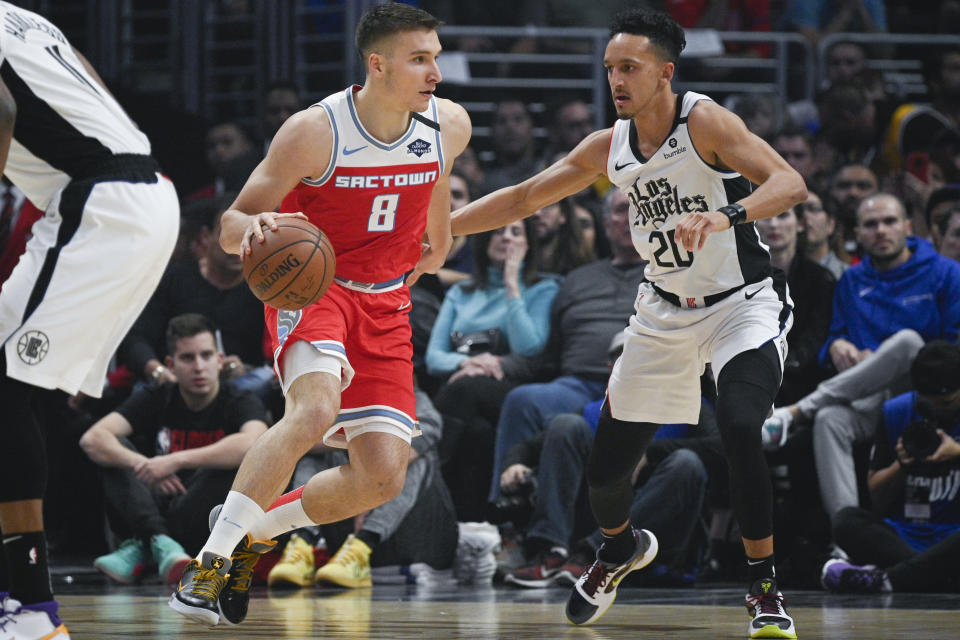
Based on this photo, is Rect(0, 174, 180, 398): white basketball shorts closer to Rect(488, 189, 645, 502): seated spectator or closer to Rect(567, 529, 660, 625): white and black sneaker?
Rect(567, 529, 660, 625): white and black sneaker

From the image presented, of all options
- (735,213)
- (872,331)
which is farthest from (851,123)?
(735,213)

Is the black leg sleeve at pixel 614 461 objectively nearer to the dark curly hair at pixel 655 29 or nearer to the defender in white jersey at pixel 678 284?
the defender in white jersey at pixel 678 284

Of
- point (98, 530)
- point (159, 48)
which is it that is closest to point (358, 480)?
point (98, 530)

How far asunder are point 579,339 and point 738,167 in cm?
316

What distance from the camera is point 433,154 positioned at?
513 centimetres

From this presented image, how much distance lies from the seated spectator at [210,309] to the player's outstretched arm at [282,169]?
12.5 feet


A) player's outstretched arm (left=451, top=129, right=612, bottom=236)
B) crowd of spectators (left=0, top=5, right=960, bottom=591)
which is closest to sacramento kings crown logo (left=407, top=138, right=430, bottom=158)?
player's outstretched arm (left=451, top=129, right=612, bottom=236)

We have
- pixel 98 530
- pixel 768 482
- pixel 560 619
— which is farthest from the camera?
pixel 98 530

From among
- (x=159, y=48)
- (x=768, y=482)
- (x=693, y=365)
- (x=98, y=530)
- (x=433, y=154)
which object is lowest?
(x=98, y=530)

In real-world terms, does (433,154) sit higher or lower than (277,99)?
lower

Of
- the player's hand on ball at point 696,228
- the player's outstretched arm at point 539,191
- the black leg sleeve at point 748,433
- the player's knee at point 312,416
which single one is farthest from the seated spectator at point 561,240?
the player's knee at point 312,416

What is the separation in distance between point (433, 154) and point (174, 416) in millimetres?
3575

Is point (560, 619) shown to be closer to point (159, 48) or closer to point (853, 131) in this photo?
point (853, 131)

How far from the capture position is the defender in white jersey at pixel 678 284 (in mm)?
4867
